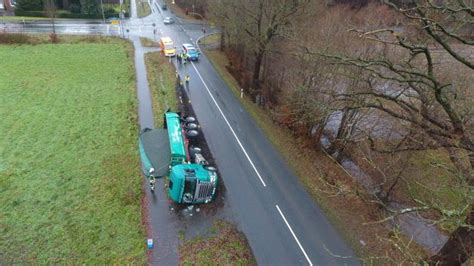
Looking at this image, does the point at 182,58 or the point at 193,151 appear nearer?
the point at 193,151

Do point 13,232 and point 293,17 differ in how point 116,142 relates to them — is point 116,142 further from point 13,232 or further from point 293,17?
point 293,17

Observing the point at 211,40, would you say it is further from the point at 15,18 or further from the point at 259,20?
the point at 15,18

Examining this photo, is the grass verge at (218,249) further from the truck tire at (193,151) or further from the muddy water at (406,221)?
the muddy water at (406,221)

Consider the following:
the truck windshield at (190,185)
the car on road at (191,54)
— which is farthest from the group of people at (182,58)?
the truck windshield at (190,185)

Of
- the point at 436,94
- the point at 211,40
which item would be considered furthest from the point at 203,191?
the point at 211,40

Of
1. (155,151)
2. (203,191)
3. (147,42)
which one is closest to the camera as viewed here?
(203,191)

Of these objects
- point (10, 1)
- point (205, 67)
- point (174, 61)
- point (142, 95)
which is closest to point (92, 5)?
point (10, 1)

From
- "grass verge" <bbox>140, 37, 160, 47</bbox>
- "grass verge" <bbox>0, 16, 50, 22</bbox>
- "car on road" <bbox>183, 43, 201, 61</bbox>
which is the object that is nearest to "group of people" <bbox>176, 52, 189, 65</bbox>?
"car on road" <bbox>183, 43, 201, 61</bbox>
